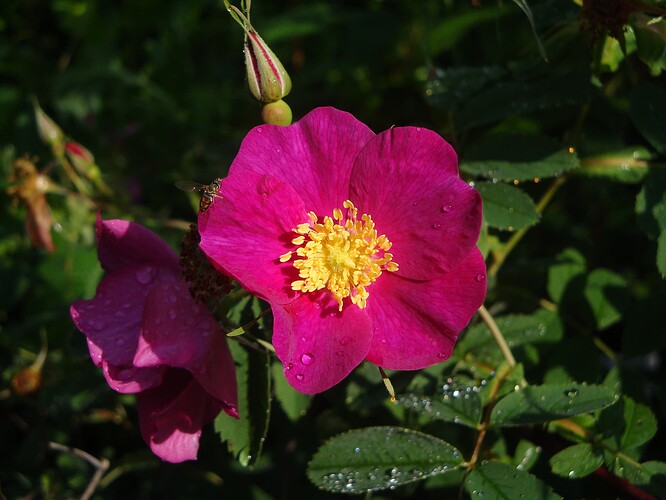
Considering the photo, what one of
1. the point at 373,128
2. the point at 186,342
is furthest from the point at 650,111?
the point at 186,342

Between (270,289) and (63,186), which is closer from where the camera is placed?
(270,289)

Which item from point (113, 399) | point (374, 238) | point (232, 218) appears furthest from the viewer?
point (113, 399)

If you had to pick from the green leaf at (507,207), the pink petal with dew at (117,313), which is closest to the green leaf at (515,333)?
the green leaf at (507,207)

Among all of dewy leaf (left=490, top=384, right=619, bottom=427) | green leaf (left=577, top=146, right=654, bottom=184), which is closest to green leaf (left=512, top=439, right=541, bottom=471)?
dewy leaf (left=490, top=384, right=619, bottom=427)

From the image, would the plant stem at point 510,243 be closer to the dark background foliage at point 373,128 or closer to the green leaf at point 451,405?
the dark background foliage at point 373,128

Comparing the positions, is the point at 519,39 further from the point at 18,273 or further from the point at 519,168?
the point at 18,273

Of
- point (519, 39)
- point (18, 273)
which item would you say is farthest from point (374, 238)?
point (18, 273)
